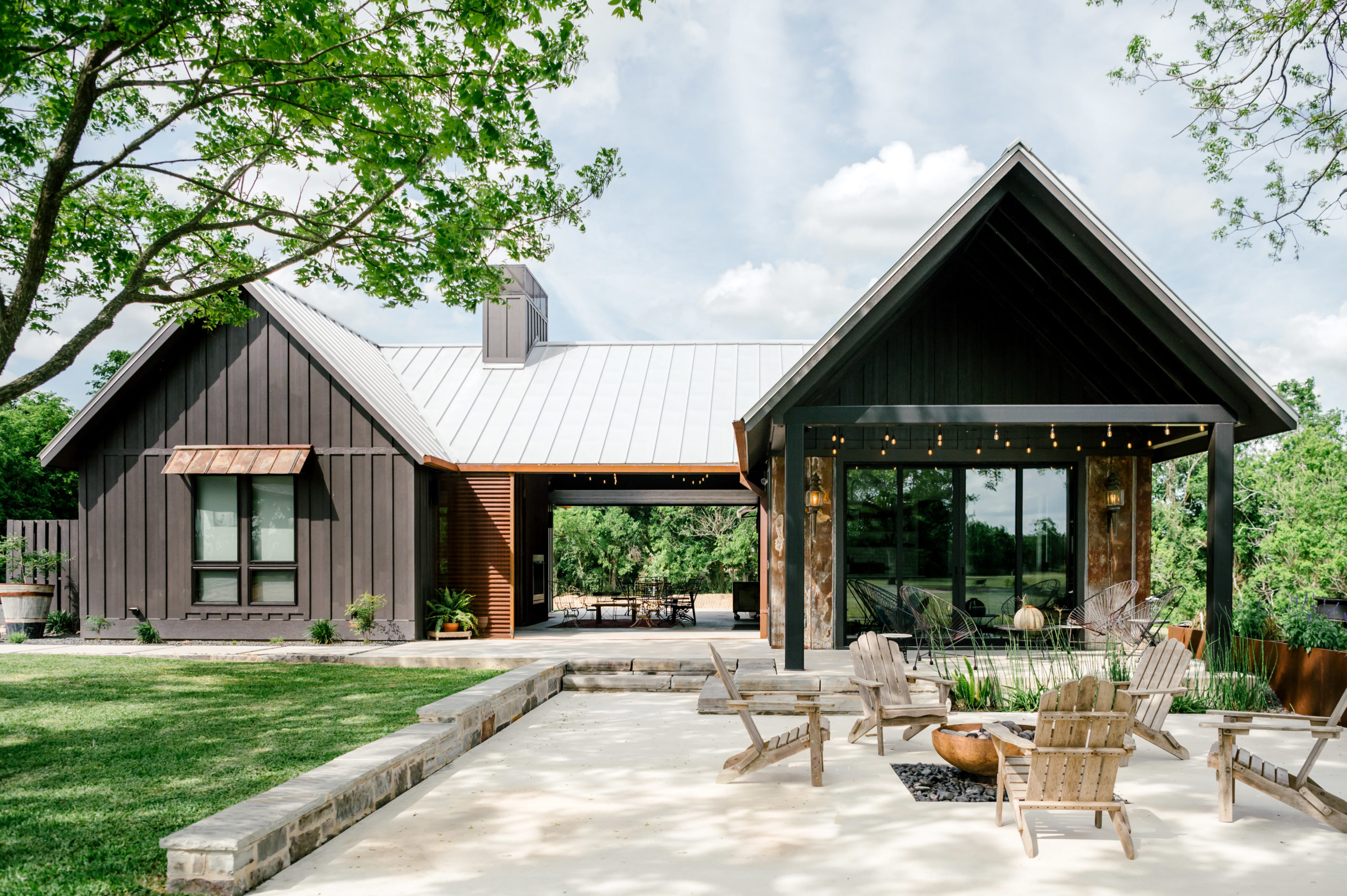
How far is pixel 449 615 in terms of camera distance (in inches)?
481

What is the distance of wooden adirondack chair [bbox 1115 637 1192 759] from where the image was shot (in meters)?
6.21

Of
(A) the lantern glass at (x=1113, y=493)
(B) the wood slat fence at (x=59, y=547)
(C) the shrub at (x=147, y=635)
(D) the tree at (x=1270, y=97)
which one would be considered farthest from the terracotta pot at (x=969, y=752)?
(B) the wood slat fence at (x=59, y=547)

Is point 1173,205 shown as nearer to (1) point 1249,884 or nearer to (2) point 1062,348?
(2) point 1062,348

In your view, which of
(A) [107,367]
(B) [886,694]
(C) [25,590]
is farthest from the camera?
(A) [107,367]

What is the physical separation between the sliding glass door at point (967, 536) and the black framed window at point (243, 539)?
7425 millimetres

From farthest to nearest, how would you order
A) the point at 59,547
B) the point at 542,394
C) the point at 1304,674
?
1. the point at 542,394
2. the point at 59,547
3. the point at 1304,674

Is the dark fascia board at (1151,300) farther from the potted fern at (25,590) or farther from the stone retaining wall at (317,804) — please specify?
the potted fern at (25,590)

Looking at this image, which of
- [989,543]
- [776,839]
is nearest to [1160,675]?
[776,839]

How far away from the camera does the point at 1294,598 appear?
8.50 m

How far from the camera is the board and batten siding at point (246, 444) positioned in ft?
38.9

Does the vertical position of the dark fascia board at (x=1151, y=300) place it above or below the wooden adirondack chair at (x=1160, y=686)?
above

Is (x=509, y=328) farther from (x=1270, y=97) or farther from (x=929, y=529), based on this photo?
(x=1270, y=97)

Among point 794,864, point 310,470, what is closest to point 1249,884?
point 794,864

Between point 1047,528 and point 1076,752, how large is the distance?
6600 mm
